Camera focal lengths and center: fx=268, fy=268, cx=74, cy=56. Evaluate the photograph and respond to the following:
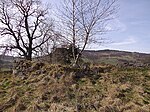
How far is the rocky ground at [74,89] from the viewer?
32.0 ft

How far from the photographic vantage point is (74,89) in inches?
438

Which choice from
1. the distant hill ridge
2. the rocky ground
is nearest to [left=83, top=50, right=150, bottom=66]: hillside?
the distant hill ridge

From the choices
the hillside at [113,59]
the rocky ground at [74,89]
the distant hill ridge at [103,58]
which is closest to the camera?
the rocky ground at [74,89]

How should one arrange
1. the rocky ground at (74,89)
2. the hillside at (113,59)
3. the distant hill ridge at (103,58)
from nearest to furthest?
the rocky ground at (74,89) < the hillside at (113,59) < the distant hill ridge at (103,58)

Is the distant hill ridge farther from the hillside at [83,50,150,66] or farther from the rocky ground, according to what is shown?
the rocky ground

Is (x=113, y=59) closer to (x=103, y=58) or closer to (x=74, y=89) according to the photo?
(x=103, y=58)

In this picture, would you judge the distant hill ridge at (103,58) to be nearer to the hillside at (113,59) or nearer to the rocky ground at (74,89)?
the hillside at (113,59)

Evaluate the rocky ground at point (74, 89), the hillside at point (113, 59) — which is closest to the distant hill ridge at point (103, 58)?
the hillside at point (113, 59)

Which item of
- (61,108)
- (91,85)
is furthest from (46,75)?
(61,108)

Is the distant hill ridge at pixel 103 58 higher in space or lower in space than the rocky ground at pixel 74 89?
higher

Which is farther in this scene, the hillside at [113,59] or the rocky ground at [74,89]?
the hillside at [113,59]

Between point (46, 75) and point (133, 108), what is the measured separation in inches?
190

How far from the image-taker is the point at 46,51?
31.0 m

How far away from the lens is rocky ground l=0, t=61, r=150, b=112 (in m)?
9.76
